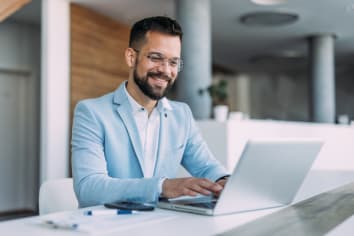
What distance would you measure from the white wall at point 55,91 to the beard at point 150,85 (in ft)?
16.2

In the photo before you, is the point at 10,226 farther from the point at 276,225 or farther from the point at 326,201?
the point at 326,201

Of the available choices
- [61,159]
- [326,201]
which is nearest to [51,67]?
[61,159]

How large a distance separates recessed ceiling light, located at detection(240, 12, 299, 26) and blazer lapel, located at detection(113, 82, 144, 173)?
22.3 ft

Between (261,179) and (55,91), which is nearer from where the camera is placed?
(261,179)

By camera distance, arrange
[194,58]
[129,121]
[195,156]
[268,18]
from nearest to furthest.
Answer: [129,121] → [195,156] → [194,58] → [268,18]

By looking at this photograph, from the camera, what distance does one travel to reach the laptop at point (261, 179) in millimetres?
1234

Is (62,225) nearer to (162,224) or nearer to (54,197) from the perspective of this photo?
(162,224)

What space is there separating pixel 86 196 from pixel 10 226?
1.46 feet

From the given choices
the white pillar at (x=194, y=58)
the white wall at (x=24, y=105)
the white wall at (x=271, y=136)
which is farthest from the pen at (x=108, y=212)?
the white wall at (x=24, y=105)

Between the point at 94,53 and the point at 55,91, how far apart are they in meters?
1.06

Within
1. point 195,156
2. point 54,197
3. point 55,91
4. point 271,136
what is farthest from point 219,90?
point 54,197

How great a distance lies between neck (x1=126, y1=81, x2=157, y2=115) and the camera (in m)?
1.91

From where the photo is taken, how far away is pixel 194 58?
21.5ft

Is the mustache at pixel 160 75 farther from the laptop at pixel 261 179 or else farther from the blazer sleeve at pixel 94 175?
the laptop at pixel 261 179
